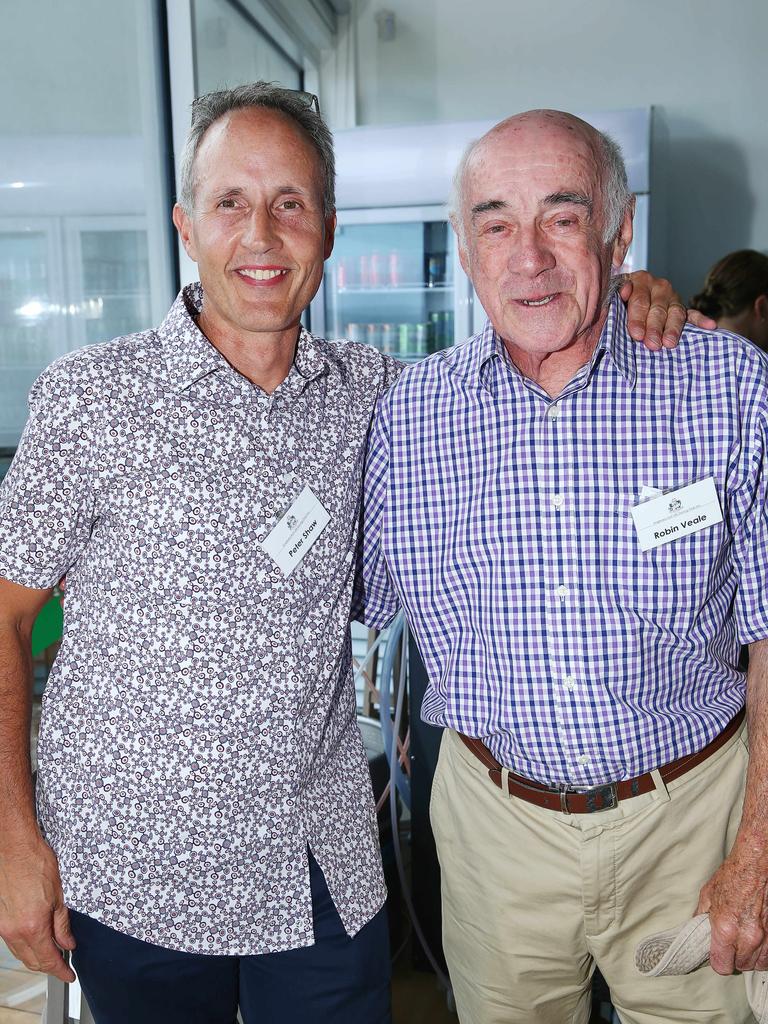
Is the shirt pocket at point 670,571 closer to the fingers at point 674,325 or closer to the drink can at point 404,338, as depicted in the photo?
the fingers at point 674,325

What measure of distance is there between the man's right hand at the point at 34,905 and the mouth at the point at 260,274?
0.78m

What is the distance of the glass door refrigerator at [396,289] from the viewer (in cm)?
470

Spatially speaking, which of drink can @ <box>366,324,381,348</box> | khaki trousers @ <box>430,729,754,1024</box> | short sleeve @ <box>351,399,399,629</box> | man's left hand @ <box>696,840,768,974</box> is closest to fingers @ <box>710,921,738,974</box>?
man's left hand @ <box>696,840,768,974</box>

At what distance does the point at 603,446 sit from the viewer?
1292 mm

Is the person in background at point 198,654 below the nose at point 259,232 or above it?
below

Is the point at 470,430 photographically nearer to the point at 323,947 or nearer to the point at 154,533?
the point at 154,533

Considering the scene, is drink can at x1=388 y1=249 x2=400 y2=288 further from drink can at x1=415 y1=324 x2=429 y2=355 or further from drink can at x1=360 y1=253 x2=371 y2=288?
drink can at x1=415 y1=324 x2=429 y2=355

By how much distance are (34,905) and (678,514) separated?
977 mm

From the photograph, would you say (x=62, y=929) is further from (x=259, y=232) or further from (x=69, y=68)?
(x=69, y=68)

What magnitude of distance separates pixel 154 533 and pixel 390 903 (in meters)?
1.64

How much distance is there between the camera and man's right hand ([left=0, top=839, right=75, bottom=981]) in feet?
3.82

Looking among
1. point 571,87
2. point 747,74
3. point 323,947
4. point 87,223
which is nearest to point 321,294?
point 571,87

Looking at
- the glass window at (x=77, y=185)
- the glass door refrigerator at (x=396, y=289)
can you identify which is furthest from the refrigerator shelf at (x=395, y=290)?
the glass window at (x=77, y=185)

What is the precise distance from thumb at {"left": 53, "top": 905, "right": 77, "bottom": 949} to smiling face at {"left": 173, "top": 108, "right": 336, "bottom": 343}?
2.58 ft
